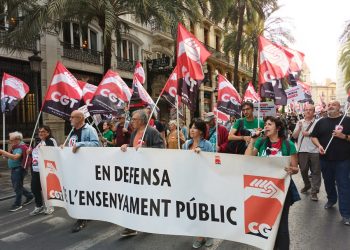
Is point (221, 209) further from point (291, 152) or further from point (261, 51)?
point (261, 51)

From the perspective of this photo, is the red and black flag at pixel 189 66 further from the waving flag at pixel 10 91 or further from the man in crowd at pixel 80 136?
the waving flag at pixel 10 91

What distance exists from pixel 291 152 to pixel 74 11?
1099cm

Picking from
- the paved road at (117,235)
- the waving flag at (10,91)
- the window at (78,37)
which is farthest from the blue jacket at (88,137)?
the window at (78,37)

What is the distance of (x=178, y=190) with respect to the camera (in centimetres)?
406

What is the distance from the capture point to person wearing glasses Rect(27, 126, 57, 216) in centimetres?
586

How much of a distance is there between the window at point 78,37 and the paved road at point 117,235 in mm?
13687

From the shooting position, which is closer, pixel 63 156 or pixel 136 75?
pixel 63 156

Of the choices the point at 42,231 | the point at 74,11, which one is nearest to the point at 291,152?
the point at 42,231

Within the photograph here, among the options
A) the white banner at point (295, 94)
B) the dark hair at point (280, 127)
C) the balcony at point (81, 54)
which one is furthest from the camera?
the balcony at point (81, 54)

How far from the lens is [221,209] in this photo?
3.81m

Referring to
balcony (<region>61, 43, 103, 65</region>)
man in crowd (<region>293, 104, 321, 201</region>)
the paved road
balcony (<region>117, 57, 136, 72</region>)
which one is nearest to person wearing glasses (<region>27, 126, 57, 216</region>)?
the paved road

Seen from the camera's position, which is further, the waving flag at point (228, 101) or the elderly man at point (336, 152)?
the waving flag at point (228, 101)

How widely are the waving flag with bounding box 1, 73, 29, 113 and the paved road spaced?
9.03ft

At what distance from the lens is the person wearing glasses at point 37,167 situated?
5.86 metres
